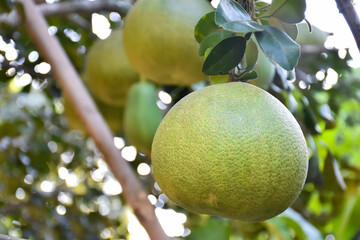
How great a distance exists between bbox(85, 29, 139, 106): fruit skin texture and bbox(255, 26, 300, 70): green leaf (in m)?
1.08

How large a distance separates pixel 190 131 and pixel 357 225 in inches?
41.9

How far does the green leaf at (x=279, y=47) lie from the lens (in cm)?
71

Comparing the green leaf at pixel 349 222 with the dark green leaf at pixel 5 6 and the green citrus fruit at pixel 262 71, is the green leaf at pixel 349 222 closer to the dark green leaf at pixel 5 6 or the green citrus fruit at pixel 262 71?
the green citrus fruit at pixel 262 71

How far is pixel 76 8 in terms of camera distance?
186 cm

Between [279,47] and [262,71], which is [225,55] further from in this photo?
[262,71]

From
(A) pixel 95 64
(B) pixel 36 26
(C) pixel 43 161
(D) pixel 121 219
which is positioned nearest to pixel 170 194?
(B) pixel 36 26

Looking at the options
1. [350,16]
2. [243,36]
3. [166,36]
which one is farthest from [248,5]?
[166,36]

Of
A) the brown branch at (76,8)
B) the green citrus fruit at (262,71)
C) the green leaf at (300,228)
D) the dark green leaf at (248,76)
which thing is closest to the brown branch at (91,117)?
the brown branch at (76,8)

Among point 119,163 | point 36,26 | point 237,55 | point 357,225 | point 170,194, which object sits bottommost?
point 357,225

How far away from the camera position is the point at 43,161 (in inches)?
93.7

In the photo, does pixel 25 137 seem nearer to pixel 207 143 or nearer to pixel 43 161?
pixel 43 161

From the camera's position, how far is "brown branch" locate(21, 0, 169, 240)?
4.58 feet

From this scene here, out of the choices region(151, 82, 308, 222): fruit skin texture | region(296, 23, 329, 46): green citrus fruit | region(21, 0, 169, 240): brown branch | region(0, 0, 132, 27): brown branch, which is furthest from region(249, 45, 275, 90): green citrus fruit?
region(0, 0, 132, 27): brown branch

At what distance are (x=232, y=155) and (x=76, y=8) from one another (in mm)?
1334
